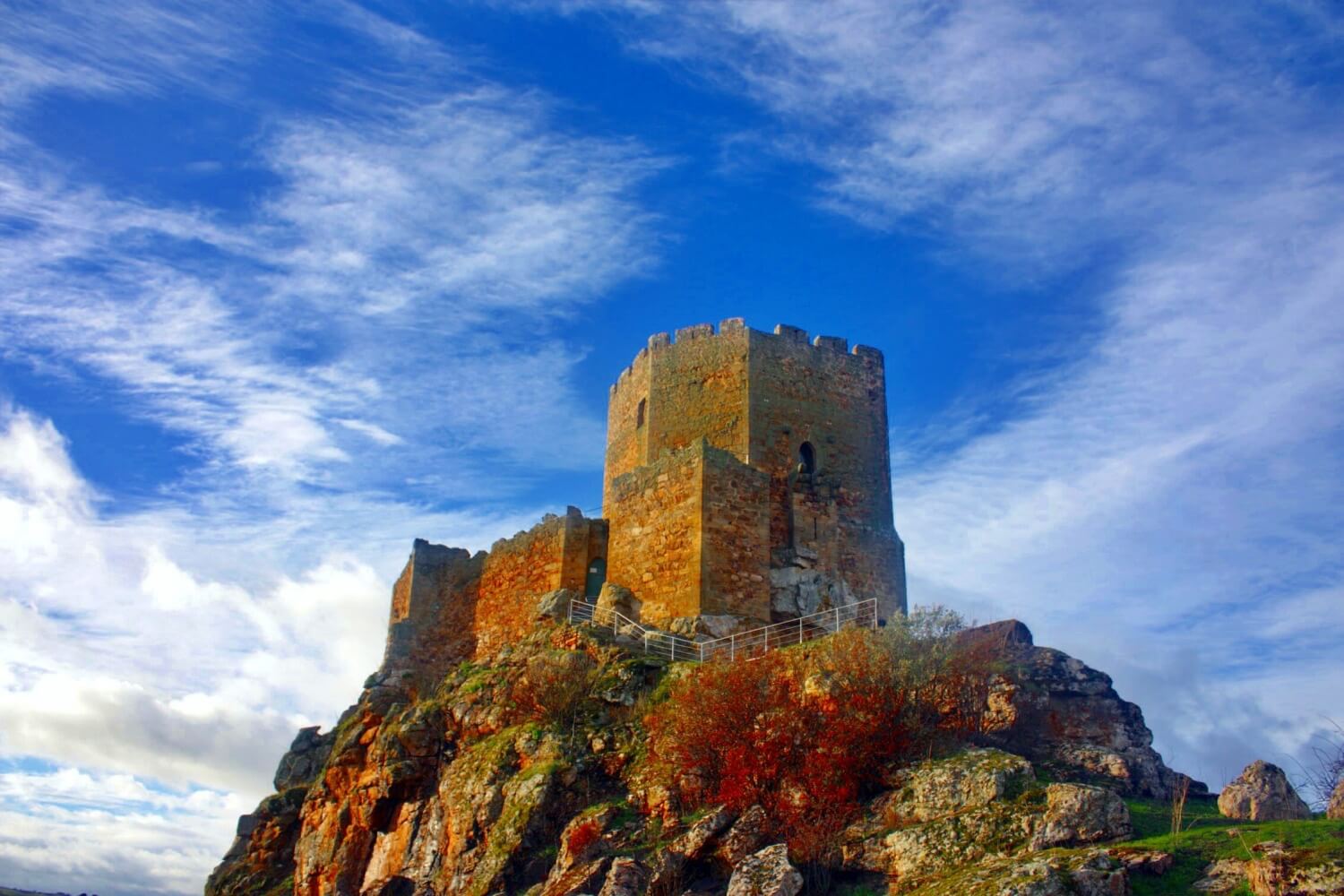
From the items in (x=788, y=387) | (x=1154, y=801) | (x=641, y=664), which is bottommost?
(x=1154, y=801)

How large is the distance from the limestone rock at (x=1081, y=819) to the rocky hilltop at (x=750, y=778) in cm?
3

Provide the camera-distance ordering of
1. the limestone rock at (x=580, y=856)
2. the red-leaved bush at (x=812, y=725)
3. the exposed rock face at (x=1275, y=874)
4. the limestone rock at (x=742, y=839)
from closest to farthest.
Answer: the exposed rock face at (x=1275, y=874), the limestone rock at (x=742, y=839), the limestone rock at (x=580, y=856), the red-leaved bush at (x=812, y=725)

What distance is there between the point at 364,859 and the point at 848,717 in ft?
37.6

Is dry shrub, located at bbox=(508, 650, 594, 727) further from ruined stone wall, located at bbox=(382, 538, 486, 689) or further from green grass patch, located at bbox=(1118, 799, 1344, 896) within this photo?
green grass patch, located at bbox=(1118, 799, 1344, 896)

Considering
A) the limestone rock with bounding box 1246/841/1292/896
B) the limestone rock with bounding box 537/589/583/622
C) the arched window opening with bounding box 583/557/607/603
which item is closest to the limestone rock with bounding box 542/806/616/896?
the limestone rock with bounding box 537/589/583/622

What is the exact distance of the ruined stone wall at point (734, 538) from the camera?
1027 inches

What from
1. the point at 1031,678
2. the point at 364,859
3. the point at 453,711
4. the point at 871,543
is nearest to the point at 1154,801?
the point at 1031,678

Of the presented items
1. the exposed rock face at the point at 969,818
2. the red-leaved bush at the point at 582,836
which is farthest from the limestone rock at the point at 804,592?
the exposed rock face at the point at 969,818

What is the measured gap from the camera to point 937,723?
19.6 m

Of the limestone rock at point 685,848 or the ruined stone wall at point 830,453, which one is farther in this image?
the ruined stone wall at point 830,453

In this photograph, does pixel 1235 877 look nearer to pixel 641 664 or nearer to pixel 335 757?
pixel 641 664

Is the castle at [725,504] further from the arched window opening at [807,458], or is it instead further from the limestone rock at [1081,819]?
the limestone rock at [1081,819]

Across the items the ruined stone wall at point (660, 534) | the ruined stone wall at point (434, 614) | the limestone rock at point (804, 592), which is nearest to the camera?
the ruined stone wall at point (660, 534)

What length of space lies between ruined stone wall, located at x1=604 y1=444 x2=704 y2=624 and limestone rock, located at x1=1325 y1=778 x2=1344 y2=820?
12.1 m
